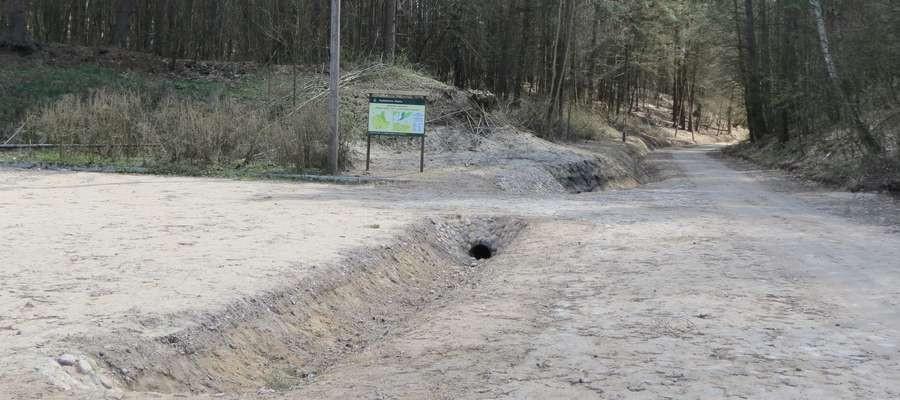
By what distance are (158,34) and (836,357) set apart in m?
40.2

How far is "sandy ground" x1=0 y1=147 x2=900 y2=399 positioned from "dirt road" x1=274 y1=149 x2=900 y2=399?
0.02 metres

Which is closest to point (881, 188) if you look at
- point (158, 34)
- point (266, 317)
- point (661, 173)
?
point (661, 173)

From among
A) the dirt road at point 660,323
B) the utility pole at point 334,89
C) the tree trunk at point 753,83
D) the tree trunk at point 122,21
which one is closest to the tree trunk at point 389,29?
the tree trunk at point 122,21

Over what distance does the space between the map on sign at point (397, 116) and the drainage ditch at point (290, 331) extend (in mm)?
10592

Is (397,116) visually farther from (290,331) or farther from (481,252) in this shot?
(290,331)

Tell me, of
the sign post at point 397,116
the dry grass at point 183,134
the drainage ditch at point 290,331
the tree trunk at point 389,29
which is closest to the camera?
the drainage ditch at point 290,331

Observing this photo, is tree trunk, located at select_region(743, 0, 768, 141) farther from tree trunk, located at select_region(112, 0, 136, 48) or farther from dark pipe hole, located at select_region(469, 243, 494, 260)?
tree trunk, located at select_region(112, 0, 136, 48)

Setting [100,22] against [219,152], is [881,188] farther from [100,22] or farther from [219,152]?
[100,22]

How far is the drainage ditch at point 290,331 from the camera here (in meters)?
5.75

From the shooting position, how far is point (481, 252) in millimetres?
13148

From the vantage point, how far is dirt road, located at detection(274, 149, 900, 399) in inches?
211

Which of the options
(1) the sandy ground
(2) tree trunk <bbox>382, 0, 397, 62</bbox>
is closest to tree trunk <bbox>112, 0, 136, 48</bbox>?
(2) tree trunk <bbox>382, 0, 397, 62</bbox>

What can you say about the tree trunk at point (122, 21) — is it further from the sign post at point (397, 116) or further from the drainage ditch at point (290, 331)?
the drainage ditch at point (290, 331)

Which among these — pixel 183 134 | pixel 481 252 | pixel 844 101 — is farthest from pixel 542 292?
pixel 844 101
